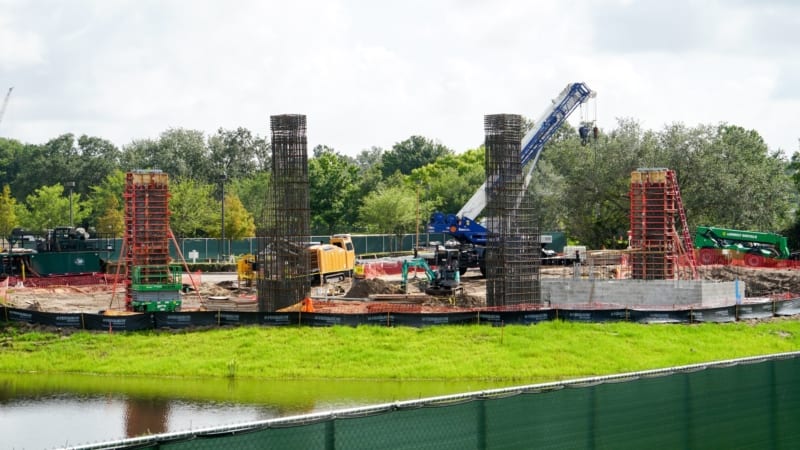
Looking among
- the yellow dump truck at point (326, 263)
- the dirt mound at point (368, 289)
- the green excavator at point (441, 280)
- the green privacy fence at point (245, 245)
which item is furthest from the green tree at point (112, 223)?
the green excavator at point (441, 280)

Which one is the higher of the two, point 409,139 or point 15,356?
point 409,139

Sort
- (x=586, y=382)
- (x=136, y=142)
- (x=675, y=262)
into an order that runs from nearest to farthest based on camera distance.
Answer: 1. (x=586, y=382)
2. (x=675, y=262)
3. (x=136, y=142)

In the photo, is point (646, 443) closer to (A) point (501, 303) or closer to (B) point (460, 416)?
(B) point (460, 416)

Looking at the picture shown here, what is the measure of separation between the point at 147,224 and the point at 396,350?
→ 13347 millimetres

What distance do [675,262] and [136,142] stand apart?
98870mm

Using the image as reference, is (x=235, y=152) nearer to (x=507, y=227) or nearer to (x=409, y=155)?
(x=409, y=155)

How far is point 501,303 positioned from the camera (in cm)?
3928

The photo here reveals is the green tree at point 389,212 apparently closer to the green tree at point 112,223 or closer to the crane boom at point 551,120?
the green tree at point 112,223

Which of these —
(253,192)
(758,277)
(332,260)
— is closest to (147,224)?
(332,260)

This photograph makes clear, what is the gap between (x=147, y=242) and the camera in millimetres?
39531

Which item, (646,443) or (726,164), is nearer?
(646,443)

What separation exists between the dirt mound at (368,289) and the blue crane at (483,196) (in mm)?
8897

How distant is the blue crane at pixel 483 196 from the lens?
56312 mm

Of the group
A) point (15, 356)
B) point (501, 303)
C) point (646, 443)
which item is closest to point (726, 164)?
point (501, 303)
